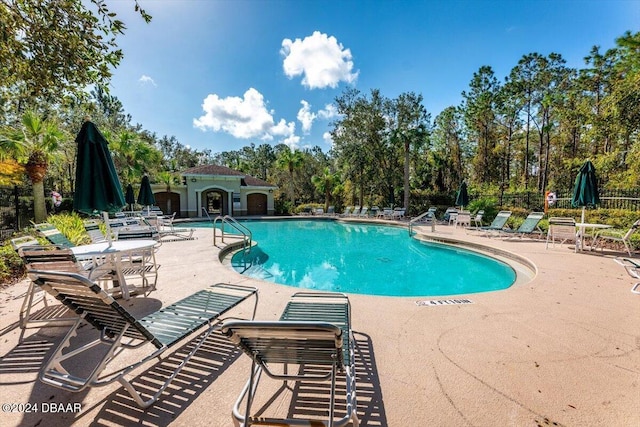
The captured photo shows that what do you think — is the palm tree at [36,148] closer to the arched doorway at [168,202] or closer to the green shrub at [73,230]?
the green shrub at [73,230]

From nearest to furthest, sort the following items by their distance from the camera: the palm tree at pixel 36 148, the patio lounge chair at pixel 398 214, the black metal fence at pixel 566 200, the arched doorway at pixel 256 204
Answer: the palm tree at pixel 36 148
the black metal fence at pixel 566 200
the patio lounge chair at pixel 398 214
the arched doorway at pixel 256 204

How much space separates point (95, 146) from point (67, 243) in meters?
2.48

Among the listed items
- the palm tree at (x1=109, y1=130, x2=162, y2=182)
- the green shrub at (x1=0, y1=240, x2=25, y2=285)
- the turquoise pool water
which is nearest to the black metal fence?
the turquoise pool water

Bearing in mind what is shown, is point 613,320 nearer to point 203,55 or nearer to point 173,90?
point 203,55

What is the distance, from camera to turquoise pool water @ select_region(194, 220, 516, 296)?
679 centimetres

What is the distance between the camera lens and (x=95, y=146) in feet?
13.3

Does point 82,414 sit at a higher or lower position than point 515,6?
lower

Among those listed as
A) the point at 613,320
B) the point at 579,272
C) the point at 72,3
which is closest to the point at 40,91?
the point at 72,3

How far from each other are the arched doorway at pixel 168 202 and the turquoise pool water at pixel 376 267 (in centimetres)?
1397

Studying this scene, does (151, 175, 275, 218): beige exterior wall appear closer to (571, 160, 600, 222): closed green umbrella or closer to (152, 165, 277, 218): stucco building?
(152, 165, 277, 218): stucco building

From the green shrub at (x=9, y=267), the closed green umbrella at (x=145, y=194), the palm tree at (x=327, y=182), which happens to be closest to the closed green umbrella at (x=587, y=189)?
the green shrub at (x=9, y=267)

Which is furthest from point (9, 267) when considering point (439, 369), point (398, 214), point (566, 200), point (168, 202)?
point (566, 200)

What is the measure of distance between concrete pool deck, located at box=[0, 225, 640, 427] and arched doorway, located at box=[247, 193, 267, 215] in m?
Result: 21.7

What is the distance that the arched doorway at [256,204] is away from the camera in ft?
85.1
